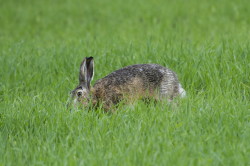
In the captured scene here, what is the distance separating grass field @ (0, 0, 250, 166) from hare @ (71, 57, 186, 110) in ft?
1.02

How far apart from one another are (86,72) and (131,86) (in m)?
0.66

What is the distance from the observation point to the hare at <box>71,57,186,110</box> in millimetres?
6426

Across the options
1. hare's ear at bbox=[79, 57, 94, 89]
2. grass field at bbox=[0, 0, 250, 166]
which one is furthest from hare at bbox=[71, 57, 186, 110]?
grass field at bbox=[0, 0, 250, 166]

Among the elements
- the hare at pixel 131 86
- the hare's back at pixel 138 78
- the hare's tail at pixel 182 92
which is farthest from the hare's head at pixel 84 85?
the hare's tail at pixel 182 92

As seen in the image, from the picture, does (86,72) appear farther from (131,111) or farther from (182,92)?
(182,92)

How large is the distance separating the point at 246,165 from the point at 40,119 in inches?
100

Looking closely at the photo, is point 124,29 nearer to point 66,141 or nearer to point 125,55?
point 125,55

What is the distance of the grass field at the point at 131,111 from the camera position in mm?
4609

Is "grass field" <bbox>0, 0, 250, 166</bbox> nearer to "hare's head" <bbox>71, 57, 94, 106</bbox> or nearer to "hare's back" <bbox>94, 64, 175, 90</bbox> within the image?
"hare's head" <bbox>71, 57, 94, 106</bbox>

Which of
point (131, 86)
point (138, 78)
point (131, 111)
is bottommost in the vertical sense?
point (131, 111)

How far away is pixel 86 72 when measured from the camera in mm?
6480

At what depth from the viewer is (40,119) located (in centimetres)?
565

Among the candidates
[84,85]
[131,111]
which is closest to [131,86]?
[84,85]

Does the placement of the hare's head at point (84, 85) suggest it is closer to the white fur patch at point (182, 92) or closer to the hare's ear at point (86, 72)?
the hare's ear at point (86, 72)
